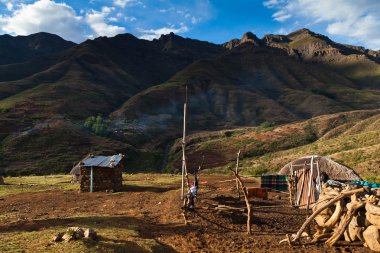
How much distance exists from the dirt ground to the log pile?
1.19ft

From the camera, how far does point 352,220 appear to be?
1249 centimetres

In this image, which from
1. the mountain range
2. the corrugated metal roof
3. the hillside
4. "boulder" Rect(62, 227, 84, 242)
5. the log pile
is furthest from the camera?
the hillside

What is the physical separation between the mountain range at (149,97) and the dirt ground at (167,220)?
3349 centimetres

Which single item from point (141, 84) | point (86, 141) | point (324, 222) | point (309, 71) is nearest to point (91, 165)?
point (324, 222)

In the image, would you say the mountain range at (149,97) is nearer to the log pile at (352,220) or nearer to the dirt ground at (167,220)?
the dirt ground at (167,220)

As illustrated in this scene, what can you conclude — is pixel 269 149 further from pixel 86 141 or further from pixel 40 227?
pixel 40 227

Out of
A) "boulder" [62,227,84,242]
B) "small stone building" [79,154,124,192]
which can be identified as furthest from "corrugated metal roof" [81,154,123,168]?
"boulder" [62,227,84,242]

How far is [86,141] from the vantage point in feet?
222

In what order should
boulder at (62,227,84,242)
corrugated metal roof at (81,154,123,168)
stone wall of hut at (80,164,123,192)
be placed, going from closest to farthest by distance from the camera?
boulder at (62,227,84,242) → corrugated metal roof at (81,154,123,168) → stone wall of hut at (80,164,123,192)

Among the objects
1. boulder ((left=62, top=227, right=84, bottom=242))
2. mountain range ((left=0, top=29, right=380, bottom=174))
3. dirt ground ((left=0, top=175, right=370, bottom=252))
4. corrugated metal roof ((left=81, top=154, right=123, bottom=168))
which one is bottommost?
dirt ground ((left=0, top=175, right=370, bottom=252))

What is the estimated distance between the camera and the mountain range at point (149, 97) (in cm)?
6500

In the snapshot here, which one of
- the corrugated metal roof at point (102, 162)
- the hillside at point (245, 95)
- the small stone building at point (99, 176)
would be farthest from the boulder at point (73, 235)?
the hillside at point (245, 95)

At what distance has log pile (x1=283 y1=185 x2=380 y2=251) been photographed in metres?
11.5

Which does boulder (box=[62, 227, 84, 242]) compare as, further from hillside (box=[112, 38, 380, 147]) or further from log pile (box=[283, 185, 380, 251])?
hillside (box=[112, 38, 380, 147])
